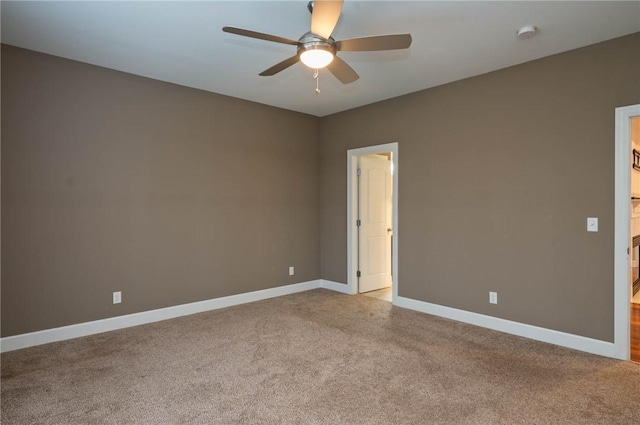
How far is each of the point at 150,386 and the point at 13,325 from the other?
1670 mm

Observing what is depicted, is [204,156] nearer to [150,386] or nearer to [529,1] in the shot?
[150,386]

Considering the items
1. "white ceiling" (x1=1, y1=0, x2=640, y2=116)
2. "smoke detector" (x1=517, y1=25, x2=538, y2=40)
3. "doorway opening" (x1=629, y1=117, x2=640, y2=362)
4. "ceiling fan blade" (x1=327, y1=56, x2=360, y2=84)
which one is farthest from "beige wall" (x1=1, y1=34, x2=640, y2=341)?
"ceiling fan blade" (x1=327, y1=56, x2=360, y2=84)

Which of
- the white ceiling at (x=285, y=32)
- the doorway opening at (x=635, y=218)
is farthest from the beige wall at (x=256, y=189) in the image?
the doorway opening at (x=635, y=218)

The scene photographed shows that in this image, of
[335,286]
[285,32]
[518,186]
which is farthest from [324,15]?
[335,286]

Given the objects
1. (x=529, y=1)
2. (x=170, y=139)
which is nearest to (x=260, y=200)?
(x=170, y=139)

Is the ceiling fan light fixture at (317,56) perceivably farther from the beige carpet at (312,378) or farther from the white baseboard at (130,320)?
the white baseboard at (130,320)

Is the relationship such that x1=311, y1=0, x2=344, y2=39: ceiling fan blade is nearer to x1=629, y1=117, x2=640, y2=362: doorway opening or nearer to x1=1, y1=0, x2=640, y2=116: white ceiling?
x1=1, y1=0, x2=640, y2=116: white ceiling

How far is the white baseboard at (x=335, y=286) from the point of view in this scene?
5.42 metres

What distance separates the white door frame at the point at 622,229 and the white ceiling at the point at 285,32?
0.81 meters

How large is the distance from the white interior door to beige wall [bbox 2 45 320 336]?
3.26 ft

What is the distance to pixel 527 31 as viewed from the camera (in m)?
2.91

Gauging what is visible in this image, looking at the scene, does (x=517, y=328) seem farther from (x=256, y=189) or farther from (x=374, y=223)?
(x=256, y=189)

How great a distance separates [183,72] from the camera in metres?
3.88

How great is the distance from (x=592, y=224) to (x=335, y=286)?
Result: 3.37m
